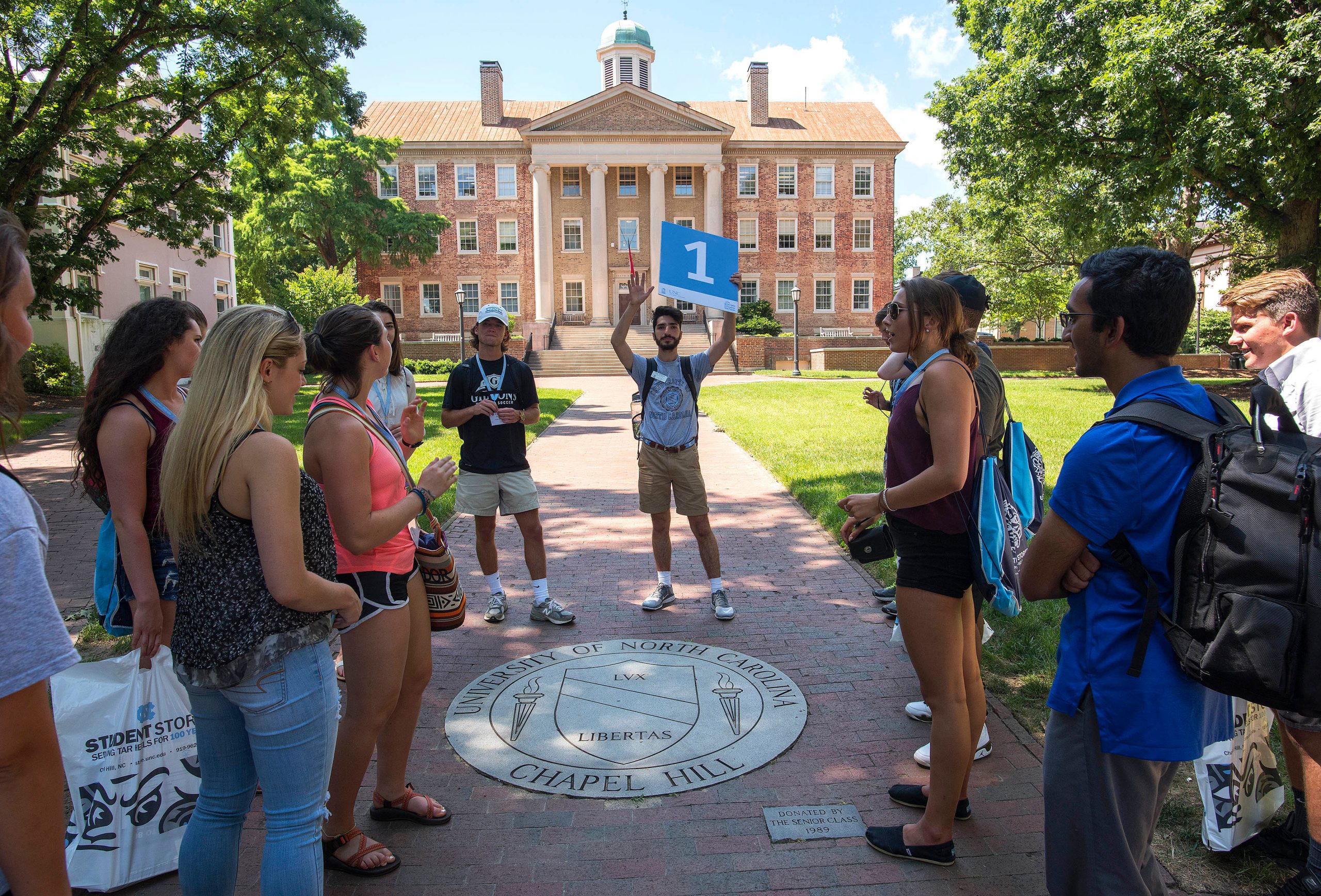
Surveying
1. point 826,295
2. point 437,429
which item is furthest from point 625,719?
point 826,295

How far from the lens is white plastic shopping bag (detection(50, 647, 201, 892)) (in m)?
2.75

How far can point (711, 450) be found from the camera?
13555 mm

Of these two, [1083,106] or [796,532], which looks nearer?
[796,532]

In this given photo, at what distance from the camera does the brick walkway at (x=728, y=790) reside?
115 inches

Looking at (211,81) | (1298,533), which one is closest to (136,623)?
(1298,533)

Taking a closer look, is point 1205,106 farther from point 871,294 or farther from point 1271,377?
point 871,294

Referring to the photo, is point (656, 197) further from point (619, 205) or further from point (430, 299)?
point (430, 299)

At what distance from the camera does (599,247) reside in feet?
152

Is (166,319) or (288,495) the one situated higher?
(166,319)

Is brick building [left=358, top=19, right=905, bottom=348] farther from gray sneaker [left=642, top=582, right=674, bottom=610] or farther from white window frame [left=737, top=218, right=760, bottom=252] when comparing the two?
gray sneaker [left=642, top=582, right=674, bottom=610]

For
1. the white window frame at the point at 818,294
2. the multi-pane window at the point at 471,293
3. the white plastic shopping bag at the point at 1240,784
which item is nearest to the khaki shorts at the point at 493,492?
the white plastic shopping bag at the point at 1240,784

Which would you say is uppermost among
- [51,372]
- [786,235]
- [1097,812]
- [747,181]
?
[747,181]

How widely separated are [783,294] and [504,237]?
17442 millimetres

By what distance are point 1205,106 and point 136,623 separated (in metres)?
21.2
